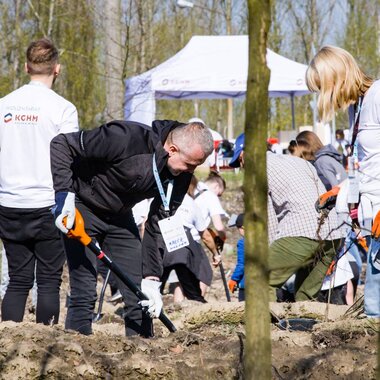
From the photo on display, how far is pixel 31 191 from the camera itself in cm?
493

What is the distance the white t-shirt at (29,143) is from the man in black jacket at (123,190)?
0.28m

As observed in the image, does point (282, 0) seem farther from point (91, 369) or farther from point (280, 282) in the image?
point (91, 369)

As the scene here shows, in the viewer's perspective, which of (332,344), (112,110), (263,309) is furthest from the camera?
(112,110)

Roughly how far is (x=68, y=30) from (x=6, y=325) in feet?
39.0

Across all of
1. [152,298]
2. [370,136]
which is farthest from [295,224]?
[370,136]

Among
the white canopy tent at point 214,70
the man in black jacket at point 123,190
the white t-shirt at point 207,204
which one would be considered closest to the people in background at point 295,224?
the man in black jacket at point 123,190

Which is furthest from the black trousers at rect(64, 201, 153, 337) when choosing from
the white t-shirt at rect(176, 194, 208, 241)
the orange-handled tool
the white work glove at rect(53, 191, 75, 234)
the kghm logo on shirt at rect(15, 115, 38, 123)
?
the white t-shirt at rect(176, 194, 208, 241)

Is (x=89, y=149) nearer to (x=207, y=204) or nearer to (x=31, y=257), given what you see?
(x=31, y=257)

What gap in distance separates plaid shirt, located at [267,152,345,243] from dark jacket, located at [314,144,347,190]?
1500mm

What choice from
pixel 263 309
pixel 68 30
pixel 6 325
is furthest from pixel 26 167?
pixel 68 30

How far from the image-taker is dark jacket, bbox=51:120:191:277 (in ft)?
14.8

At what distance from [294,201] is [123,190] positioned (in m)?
1.55

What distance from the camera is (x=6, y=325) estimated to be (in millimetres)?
4094

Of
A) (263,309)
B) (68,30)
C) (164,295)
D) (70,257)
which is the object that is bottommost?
(164,295)
